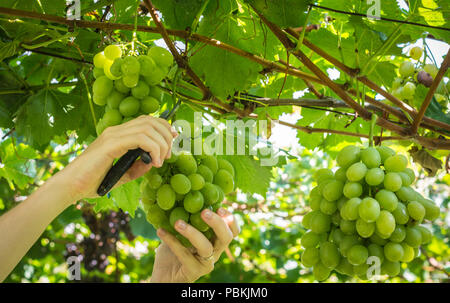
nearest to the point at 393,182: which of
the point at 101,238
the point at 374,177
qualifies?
the point at 374,177

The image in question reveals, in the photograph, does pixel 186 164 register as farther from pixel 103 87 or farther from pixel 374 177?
pixel 374 177

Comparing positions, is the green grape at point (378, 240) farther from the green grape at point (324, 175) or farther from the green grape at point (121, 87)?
the green grape at point (121, 87)

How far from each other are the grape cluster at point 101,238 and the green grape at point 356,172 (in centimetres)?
285

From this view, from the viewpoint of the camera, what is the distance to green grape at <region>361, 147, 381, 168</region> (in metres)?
0.97

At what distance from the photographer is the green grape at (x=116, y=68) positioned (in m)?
0.92

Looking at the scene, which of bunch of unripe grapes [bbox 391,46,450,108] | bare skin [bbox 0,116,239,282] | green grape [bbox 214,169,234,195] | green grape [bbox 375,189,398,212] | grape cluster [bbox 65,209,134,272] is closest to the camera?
bare skin [bbox 0,116,239,282]

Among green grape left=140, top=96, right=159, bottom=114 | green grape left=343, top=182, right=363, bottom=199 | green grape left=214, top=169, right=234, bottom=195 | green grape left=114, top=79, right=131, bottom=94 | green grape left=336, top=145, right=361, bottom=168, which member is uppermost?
green grape left=114, top=79, right=131, bottom=94

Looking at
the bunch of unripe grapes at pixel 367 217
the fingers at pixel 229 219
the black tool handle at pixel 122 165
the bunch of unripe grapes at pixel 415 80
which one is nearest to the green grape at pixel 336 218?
the bunch of unripe grapes at pixel 367 217

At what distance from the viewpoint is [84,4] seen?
54.0 inches

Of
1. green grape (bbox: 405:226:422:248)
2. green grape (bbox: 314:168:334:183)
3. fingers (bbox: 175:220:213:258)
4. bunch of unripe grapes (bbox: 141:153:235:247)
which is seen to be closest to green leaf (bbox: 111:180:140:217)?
bunch of unripe grapes (bbox: 141:153:235:247)

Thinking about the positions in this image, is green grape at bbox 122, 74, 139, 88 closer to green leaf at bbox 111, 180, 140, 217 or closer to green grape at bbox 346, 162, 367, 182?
green grape at bbox 346, 162, 367, 182

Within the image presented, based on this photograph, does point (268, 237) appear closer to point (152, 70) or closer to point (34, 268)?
point (34, 268)

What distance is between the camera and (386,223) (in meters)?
0.90

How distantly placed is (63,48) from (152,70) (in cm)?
61
